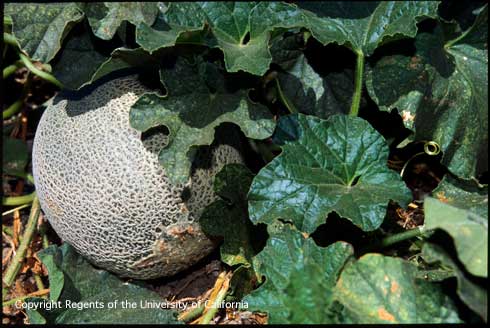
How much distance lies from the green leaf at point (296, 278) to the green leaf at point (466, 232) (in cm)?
25

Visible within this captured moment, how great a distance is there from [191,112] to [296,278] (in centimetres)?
65

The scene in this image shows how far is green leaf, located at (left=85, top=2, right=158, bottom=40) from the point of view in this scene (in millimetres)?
2070

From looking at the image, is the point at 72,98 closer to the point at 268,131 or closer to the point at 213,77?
the point at 213,77

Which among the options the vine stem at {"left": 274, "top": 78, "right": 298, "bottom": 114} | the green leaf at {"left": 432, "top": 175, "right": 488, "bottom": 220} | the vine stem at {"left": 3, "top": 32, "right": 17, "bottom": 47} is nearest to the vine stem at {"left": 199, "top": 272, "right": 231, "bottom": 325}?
the vine stem at {"left": 274, "top": 78, "right": 298, "bottom": 114}

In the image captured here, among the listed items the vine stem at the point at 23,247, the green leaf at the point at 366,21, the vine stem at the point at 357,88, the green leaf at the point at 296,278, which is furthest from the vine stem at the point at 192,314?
the green leaf at the point at 366,21

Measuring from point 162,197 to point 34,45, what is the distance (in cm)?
58

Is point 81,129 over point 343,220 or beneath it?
over

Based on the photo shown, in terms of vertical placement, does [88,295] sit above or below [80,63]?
below

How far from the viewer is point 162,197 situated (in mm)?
2061

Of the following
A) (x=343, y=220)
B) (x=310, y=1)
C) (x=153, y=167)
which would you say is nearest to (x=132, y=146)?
(x=153, y=167)

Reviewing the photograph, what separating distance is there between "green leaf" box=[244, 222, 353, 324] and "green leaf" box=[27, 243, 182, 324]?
0.35m

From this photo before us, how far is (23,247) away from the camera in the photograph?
2.45 m

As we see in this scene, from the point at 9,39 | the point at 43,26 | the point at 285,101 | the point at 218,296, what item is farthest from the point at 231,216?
the point at 9,39

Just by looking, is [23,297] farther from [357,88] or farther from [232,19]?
[357,88]
